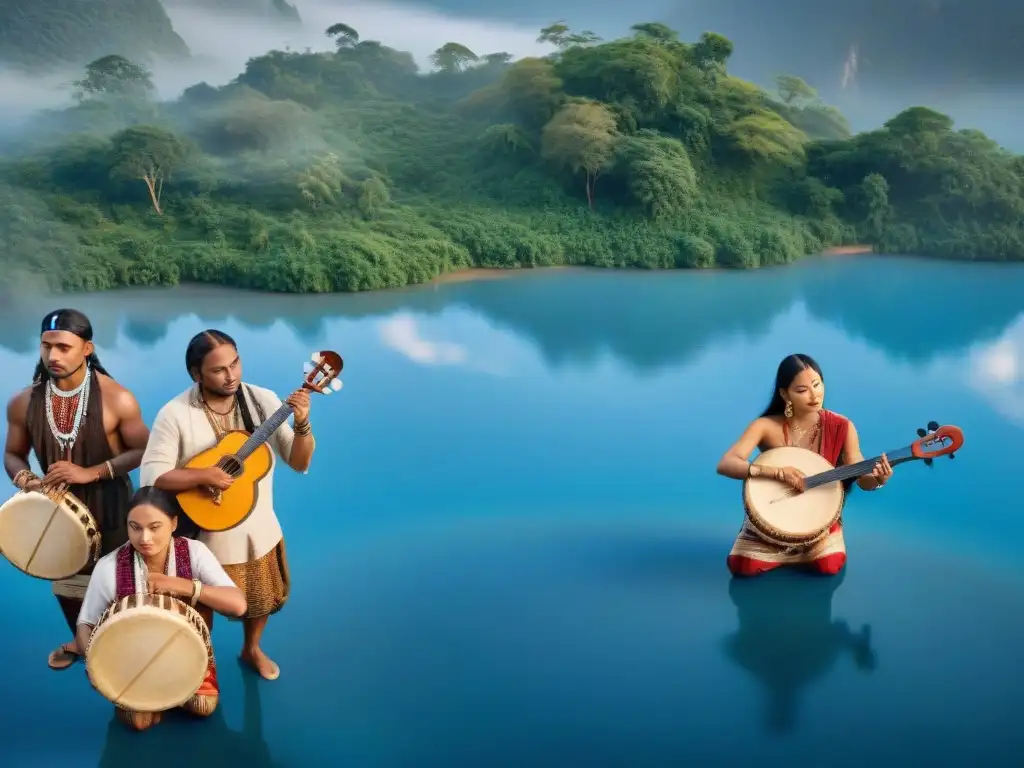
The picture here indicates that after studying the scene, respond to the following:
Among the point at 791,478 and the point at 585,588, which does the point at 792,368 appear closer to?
the point at 791,478

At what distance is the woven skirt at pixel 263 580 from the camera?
337 centimetres

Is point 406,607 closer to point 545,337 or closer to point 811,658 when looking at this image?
point 811,658

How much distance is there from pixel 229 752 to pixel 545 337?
269 inches

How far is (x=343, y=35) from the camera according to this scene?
18.3m

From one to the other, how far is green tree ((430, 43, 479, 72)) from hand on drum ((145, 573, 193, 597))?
1661 centimetres

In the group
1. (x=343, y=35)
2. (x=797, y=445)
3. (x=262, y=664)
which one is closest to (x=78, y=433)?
(x=262, y=664)

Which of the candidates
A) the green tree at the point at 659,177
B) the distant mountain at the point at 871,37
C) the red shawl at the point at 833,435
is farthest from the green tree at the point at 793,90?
the red shawl at the point at 833,435

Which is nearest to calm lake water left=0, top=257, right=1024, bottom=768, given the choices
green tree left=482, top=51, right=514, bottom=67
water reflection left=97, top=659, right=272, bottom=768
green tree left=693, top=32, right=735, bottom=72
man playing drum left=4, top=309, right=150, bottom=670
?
water reflection left=97, top=659, right=272, bottom=768

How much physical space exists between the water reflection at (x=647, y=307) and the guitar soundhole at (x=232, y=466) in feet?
19.1

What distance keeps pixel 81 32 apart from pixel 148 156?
4.71 metres

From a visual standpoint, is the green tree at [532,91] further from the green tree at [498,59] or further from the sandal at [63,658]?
Result: the sandal at [63,658]

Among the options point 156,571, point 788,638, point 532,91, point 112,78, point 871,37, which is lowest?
point 788,638

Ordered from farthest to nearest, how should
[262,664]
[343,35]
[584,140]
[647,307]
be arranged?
[343,35] < [584,140] < [647,307] < [262,664]

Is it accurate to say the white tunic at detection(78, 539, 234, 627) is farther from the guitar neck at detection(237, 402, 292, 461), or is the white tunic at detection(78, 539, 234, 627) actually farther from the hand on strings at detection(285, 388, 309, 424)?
the hand on strings at detection(285, 388, 309, 424)
